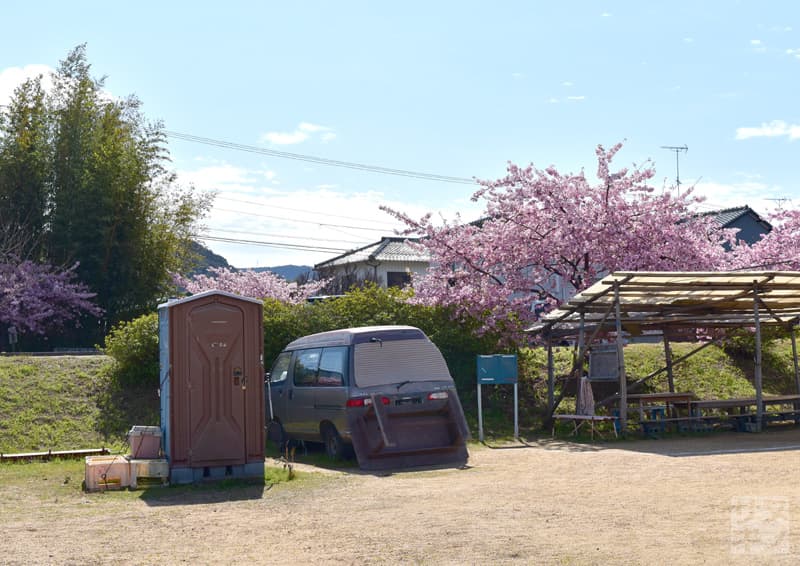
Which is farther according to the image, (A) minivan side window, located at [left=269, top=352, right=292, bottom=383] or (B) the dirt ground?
(A) minivan side window, located at [left=269, top=352, right=292, bottom=383]

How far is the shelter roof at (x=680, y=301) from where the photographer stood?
16.2m

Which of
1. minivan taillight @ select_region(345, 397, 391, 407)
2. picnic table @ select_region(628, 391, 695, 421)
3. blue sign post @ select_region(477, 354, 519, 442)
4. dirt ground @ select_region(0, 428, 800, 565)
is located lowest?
dirt ground @ select_region(0, 428, 800, 565)

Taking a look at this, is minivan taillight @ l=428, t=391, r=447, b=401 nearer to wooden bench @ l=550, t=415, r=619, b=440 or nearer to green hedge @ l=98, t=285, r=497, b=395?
wooden bench @ l=550, t=415, r=619, b=440

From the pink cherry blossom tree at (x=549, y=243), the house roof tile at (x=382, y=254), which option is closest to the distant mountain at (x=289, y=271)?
the house roof tile at (x=382, y=254)

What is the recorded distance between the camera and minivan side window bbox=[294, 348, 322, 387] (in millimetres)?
14938

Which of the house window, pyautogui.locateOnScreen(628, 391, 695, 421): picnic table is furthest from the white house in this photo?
pyautogui.locateOnScreen(628, 391, 695, 421): picnic table

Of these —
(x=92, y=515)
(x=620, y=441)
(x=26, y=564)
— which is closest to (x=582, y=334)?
(x=620, y=441)

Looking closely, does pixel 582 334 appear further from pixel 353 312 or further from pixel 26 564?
pixel 26 564

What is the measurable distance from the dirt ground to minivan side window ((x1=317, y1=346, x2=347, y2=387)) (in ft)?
4.86

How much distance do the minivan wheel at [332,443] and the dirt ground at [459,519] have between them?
110 centimetres

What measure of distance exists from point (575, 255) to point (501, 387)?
10.9 ft

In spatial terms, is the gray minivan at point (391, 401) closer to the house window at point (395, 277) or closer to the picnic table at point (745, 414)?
the picnic table at point (745, 414)

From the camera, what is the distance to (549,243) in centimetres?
2167

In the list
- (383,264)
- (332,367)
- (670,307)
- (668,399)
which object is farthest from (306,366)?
(383,264)
